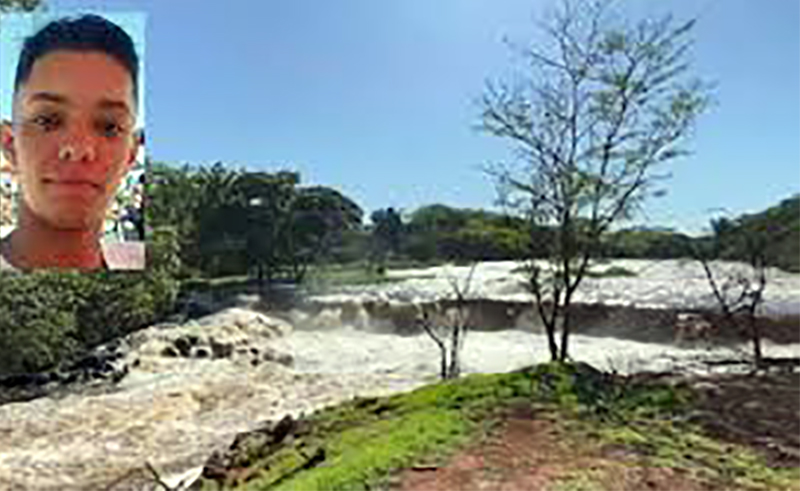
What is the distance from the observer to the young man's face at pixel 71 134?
16.9 feet

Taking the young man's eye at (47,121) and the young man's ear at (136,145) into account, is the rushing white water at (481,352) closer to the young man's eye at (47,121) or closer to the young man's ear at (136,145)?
the young man's ear at (136,145)

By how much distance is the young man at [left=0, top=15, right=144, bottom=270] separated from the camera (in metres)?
5.14

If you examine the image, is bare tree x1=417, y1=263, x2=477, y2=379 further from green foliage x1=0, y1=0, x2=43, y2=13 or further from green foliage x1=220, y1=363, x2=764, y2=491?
green foliage x1=0, y1=0, x2=43, y2=13

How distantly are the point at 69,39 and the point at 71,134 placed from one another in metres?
0.51

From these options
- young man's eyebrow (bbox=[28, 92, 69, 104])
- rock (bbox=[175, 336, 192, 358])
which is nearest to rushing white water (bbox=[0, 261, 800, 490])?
rock (bbox=[175, 336, 192, 358])

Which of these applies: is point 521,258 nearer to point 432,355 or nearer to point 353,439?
point 432,355

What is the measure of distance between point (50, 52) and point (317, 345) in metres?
9.74

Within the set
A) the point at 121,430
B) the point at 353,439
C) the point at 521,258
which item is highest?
the point at 521,258

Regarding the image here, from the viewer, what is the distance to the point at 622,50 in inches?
336

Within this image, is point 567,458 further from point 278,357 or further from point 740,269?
point 278,357

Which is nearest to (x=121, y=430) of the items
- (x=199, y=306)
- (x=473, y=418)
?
(x=473, y=418)

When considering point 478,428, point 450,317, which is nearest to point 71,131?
point 478,428

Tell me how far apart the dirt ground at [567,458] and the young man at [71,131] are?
255 centimetres

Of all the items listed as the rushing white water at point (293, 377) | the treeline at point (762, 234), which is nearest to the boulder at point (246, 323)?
the rushing white water at point (293, 377)
